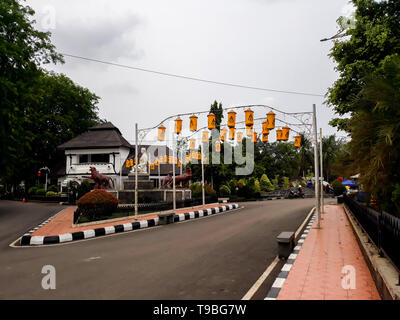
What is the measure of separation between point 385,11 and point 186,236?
1503cm

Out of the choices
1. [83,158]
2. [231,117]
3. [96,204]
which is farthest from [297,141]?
[83,158]

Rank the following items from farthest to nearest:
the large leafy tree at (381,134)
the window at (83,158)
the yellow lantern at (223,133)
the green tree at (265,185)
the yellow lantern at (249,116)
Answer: the green tree at (265,185)
the window at (83,158)
the yellow lantern at (223,133)
the yellow lantern at (249,116)
the large leafy tree at (381,134)

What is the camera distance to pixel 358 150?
326 inches

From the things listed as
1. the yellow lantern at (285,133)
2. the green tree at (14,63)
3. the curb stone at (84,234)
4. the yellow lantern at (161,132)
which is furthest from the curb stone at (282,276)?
the green tree at (14,63)

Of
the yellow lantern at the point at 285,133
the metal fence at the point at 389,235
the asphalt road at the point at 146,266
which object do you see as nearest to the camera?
the metal fence at the point at 389,235

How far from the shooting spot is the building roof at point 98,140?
36.6m

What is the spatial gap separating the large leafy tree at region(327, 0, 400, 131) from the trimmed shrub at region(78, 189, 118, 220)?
1184 cm

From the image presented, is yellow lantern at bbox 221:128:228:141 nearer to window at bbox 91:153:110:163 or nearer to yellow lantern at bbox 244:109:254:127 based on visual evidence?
yellow lantern at bbox 244:109:254:127

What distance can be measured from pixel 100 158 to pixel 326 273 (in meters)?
35.1

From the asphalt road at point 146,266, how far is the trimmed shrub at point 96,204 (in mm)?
2959

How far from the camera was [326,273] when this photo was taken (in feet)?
19.7

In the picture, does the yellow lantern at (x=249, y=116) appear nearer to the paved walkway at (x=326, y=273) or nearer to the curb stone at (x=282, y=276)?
the paved walkway at (x=326, y=273)

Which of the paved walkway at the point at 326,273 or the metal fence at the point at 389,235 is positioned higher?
the metal fence at the point at 389,235

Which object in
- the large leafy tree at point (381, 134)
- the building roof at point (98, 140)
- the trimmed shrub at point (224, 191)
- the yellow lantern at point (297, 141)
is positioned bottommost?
the trimmed shrub at point (224, 191)
